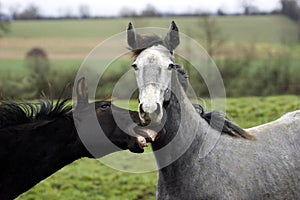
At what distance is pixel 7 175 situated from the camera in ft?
17.6

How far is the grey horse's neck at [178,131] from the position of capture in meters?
5.08

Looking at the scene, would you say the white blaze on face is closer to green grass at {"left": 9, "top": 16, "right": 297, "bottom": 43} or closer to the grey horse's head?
the grey horse's head

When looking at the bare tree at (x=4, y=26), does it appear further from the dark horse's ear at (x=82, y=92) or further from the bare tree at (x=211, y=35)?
the dark horse's ear at (x=82, y=92)

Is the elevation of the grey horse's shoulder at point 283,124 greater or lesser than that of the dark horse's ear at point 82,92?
lesser

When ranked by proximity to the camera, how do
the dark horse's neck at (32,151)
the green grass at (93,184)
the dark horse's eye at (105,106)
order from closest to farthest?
the dark horse's neck at (32,151)
the dark horse's eye at (105,106)
the green grass at (93,184)

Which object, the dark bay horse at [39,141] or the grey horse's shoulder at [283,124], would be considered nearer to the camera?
the dark bay horse at [39,141]

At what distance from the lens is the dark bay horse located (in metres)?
5.36

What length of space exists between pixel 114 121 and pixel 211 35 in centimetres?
1697

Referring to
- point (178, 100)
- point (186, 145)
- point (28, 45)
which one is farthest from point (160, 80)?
point (28, 45)

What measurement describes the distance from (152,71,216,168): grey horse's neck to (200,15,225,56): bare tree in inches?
648

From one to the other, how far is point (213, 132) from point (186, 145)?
0.39 meters

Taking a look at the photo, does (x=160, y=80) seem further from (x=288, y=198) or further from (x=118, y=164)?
(x=118, y=164)

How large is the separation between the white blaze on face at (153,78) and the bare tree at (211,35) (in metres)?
16.8

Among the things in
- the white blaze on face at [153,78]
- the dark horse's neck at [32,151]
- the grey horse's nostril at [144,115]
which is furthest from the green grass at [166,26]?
the grey horse's nostril at [144,115]
